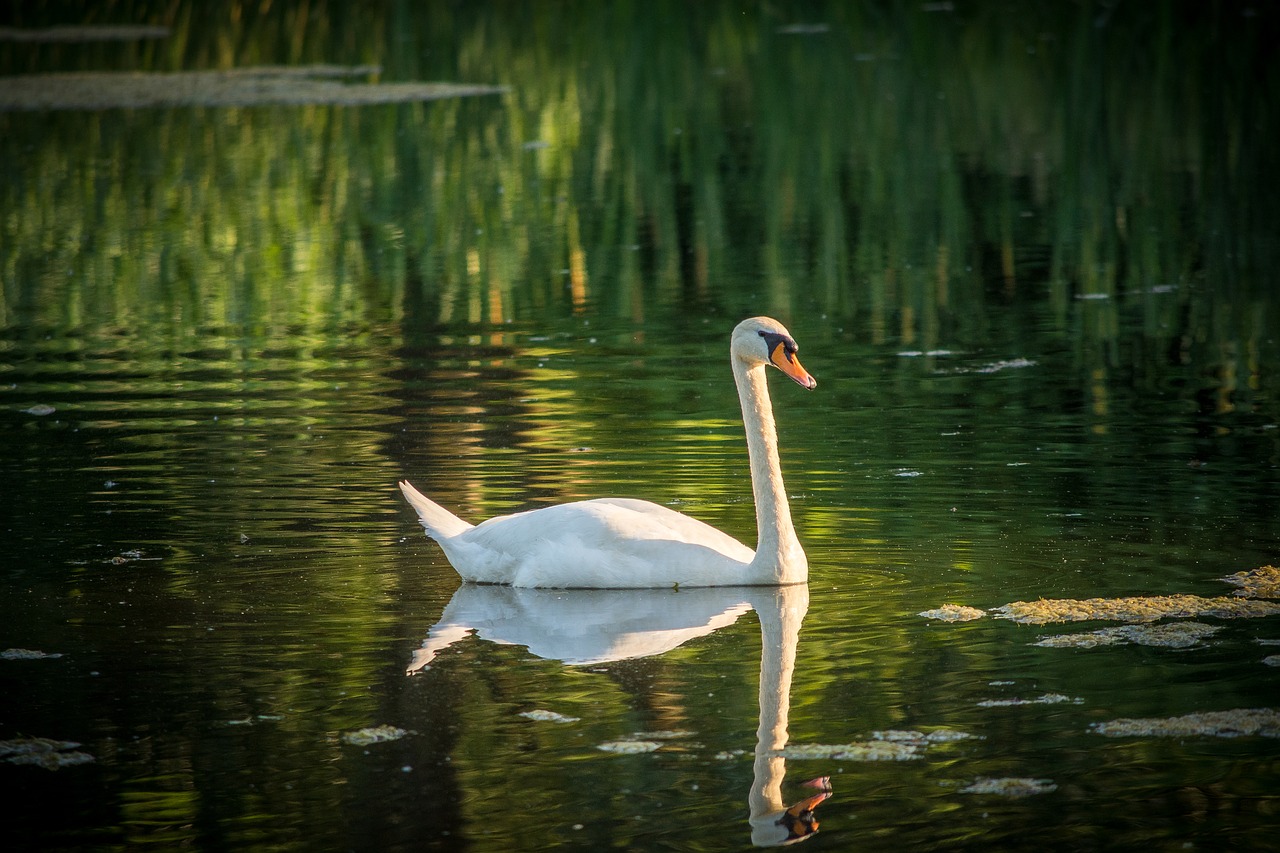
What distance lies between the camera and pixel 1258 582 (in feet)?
23.5

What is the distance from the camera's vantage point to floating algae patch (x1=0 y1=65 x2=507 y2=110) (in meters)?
25.3

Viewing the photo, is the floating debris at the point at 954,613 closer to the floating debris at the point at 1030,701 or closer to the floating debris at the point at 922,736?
the floating debris at the point at 1030,701

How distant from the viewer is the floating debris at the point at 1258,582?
7.02m

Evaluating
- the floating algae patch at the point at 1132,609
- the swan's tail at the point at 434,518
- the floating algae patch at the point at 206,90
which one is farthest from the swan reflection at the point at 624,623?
the floating algae patch at the point at 206,90

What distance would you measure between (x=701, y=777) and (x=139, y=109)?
862 inches

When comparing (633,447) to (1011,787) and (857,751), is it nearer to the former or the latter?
(857,751)

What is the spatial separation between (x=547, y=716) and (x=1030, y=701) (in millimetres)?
1435

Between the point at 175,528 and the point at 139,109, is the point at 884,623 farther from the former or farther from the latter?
the point at 139,109

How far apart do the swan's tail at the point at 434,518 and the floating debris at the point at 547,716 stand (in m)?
1.98

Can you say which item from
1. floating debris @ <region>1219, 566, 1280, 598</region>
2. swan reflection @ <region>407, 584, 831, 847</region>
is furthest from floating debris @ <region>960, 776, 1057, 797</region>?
floating debris @ <region>1219, 566, 1280, 598</region>

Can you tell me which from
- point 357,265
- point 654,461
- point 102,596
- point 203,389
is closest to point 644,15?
point 357,265

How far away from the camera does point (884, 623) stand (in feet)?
22.7

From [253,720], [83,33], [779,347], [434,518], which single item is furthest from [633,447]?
[83,33]

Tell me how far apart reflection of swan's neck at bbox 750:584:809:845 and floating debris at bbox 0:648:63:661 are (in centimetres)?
241
